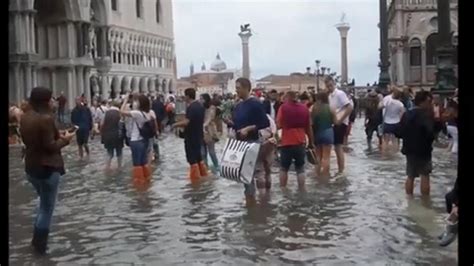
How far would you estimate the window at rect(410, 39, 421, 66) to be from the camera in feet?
187

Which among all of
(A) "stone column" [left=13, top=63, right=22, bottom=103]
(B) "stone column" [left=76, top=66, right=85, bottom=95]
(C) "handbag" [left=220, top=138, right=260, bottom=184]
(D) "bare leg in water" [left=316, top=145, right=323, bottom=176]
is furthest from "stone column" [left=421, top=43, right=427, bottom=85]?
(C) "handbag" [left=220, top=138, right=260, bottom=184]

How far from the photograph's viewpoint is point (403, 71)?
58.2m

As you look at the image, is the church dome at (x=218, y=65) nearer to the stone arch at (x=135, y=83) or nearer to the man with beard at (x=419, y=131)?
the stone arch at (x=135, y=83)

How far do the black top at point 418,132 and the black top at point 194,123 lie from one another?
434 centimetres

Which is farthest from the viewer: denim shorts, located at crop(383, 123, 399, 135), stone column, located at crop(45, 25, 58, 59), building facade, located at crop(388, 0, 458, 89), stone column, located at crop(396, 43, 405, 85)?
stone column, located at crop(396, 43, 405, 85)

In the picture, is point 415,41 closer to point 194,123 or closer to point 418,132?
point 194,123

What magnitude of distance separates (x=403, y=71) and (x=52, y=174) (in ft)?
170

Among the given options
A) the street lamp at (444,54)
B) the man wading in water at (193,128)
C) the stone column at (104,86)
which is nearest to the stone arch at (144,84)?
the stone column at (104,86)

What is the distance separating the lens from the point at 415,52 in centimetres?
5784

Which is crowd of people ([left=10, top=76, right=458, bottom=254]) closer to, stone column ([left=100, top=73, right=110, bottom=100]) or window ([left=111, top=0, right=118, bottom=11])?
stone column ([left=100, top=73, right=110, bottom=100])

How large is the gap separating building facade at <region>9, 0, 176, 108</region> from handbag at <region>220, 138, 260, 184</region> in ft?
95.4

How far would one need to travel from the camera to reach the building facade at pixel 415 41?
2216 inches
